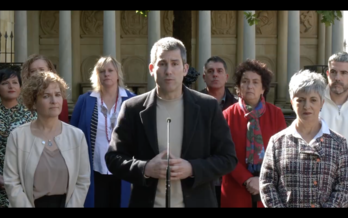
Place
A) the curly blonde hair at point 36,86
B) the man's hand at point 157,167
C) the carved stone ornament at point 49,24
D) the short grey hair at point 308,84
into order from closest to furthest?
the man's hand at point 157,167
the short grey hair at point 308,84
the curly blonde hair at point 36,86
the carved stone ornament at point 49,24

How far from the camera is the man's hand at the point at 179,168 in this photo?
447cm

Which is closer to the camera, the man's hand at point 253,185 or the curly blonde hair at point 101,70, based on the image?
the man's hand at point 253,185

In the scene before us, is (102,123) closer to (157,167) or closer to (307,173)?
(157,167)

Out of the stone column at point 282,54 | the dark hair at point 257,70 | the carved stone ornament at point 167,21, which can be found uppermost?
the carved stone ornament at point 167,21

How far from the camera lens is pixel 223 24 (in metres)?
35.2

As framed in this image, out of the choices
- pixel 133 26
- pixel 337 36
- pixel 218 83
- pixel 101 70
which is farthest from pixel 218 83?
pixel 337 36

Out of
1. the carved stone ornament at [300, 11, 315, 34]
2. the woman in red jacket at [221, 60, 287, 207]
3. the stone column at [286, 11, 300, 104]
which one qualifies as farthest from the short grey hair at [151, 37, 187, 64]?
the carved stone ornament at [300, 11, 315, 34]

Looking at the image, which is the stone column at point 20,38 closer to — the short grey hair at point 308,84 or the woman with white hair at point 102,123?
the woman with white hair at point 102,123

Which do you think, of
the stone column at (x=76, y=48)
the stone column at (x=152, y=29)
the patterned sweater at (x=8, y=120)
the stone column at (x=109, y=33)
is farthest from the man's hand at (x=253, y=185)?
the stone column at (x=76, y=48)

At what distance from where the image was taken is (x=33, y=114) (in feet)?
21.9

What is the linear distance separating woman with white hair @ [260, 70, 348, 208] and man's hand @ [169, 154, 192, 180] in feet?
2.65

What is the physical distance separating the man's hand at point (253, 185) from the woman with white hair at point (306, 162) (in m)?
1.18

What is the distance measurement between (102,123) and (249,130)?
1748 mm

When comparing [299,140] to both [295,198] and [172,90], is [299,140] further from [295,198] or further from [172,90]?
[172,90]
